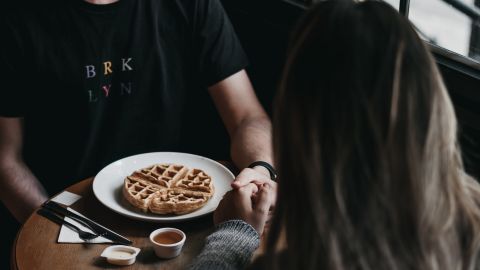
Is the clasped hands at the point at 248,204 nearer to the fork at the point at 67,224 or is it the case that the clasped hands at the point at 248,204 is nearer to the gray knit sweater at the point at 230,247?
the gray knit sweater at the point at 230,247

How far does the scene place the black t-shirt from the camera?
6.00ft

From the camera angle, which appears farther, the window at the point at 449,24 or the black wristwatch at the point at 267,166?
the window at the point at 449,24

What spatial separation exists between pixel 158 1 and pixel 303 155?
4.44ft

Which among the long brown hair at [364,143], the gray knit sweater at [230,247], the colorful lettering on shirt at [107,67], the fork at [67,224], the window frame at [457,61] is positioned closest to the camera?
the long brown hair at [364,143]

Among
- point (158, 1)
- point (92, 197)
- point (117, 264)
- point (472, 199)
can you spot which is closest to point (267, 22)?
point (158, 1)

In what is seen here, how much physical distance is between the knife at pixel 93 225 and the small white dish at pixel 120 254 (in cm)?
5

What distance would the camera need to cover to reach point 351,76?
29.8 inches

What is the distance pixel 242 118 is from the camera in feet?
6.48

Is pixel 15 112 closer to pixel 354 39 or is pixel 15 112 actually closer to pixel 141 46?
pixel 141 46

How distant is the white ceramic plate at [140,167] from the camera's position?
1.50 m

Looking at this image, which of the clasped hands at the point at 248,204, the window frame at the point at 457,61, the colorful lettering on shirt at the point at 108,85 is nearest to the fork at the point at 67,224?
the clasped hands at the point at 248,204

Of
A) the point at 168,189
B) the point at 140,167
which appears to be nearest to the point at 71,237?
the point at 168,189

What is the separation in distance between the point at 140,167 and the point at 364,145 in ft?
3.72

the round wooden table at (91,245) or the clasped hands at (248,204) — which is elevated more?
the clasped hands at (248,204)
